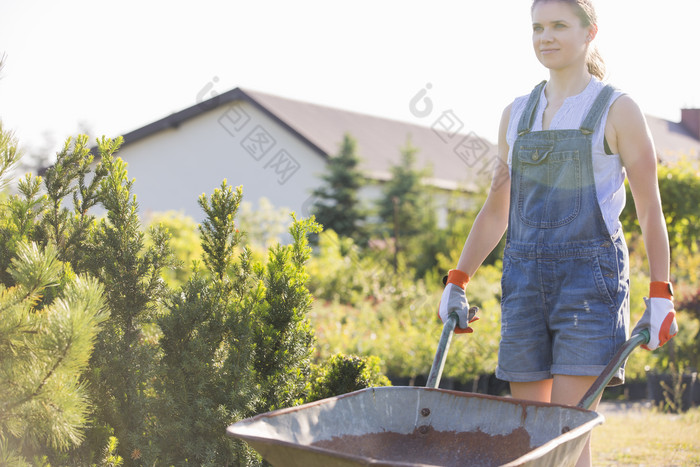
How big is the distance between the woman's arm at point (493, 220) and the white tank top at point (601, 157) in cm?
24

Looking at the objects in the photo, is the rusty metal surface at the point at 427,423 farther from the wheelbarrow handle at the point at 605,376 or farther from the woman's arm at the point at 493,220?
the woman's arm at the point at 493,220

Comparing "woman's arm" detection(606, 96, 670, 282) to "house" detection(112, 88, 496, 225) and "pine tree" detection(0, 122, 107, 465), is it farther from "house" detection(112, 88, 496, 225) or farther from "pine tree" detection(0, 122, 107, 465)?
"house" detection(112, 88, 496, 225)

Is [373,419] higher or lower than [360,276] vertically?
lower

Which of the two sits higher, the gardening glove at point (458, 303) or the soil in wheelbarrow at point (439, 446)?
the gardening glove at point (458, 303)

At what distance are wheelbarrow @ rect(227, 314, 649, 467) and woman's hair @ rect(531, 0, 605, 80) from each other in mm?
1013

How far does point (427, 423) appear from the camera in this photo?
2.13m

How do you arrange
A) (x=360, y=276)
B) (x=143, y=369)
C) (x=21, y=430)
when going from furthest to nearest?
(x=360, y=276) → (x=143, y=369) → (x=21, y=430)

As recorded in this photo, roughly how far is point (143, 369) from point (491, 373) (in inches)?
174

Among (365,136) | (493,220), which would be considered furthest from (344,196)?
(493,220)

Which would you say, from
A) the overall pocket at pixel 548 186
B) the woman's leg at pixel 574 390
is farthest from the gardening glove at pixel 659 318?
the overall pocket at pixel 548 186

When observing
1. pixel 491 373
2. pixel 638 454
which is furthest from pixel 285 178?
pixel 638 454

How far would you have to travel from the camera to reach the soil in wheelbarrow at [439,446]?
199 cm

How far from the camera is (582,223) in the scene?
2.24 meters

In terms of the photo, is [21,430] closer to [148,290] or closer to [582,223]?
[148,290]
